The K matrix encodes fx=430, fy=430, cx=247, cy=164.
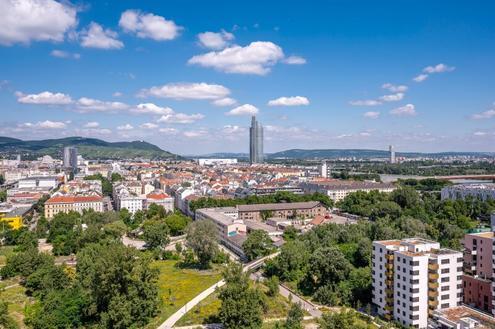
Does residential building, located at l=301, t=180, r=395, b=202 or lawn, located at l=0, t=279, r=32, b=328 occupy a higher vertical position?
residential building, located at l=301, t=180, r=395, b=202

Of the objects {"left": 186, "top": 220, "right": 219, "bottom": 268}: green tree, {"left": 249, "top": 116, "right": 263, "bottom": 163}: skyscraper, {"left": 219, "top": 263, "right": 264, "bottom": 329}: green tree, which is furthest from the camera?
{"left": 249, "top": 116, "right": 263, "bottom": 163}: skyscraper

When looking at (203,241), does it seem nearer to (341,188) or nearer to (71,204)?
(71,204)

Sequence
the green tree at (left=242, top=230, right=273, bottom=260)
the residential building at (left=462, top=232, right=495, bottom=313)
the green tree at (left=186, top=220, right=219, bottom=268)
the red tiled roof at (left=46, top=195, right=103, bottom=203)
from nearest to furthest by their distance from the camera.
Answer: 1. the residential building at (left=462, top=232, right=495, bottom=313)
2. the green tree at (left=186, top=220, right=219, bottom=268)
3. the green tree at (left=242, top=230, right=273, bottom=260)
4. the red tiled roof at (left=46, top=195, right=103, bottom=203)

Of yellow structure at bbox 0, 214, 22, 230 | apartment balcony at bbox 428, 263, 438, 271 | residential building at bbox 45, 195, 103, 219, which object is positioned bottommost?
yellow structure at bbox 0, 214, 22, 230

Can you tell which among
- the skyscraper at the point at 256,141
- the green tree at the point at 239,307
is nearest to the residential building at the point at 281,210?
the green tree at the point at 239,307

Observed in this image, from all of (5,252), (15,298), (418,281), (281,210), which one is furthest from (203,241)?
(281,210)

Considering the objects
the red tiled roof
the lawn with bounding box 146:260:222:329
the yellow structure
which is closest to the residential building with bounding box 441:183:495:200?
the lawn with bounding box 146:260:222:329

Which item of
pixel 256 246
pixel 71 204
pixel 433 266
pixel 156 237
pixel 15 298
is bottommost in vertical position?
pixel 15 298

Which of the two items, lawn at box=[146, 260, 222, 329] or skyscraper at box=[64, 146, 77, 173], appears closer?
lawn at box=[146, 260, 222, 329]

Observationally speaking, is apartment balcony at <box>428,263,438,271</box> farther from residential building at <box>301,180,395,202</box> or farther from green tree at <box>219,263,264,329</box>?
residential building at <box>301,180,395,202</box>
